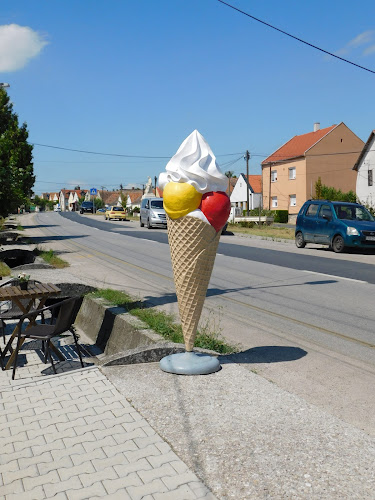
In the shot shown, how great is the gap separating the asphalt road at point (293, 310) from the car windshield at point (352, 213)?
7.11 feet

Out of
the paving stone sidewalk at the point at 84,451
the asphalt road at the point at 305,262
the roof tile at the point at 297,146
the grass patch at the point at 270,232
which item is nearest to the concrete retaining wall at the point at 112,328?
the paving stone sidewalk at the point at 84,451

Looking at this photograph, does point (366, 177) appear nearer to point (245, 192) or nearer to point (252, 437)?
point (245, 192)

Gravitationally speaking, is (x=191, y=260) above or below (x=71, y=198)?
below

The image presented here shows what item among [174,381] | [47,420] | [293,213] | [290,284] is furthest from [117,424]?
[293,213]

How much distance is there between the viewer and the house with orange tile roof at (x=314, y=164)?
50656mm

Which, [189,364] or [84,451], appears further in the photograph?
[189,364]

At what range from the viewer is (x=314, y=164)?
2000 inches

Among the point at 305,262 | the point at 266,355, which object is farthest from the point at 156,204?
the point at 266,355

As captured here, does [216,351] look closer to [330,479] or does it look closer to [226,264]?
[330,479]

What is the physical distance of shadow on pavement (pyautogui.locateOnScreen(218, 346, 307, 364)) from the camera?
5815mm

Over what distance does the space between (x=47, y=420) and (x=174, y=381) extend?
1.18 meters

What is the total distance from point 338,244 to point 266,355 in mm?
14036

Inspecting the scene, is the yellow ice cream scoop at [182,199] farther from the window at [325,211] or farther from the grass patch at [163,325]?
the window at [325,211]

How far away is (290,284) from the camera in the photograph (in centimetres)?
1177
